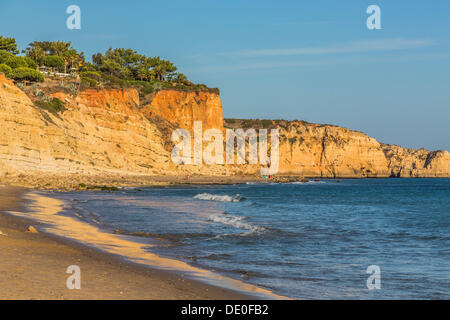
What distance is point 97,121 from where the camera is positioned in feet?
200

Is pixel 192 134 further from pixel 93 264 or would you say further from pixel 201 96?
pixel 93 264

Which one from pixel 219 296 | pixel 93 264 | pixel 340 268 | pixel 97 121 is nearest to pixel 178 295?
pixel 219 296

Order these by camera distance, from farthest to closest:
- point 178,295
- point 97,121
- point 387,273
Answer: point 97,121 < point 387,273 < point 178,295

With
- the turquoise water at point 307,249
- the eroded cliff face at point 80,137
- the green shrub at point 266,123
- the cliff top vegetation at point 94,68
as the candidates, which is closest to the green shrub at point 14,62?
the cliff top vegetation at point 94,68

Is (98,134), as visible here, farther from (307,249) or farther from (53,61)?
(307,249)

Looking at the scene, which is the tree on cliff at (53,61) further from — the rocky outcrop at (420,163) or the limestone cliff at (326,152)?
the rocky outcrop at (420,163)

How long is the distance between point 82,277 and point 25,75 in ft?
196

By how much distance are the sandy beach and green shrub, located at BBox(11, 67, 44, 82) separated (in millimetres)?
54895

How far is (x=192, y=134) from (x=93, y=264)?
74.6 m

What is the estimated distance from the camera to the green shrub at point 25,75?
60.8 meters

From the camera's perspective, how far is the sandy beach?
688cm

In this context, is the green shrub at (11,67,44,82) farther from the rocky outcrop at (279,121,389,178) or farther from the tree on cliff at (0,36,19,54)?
the rocky outcrop at (279,121,389,178)

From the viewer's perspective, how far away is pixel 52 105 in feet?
183

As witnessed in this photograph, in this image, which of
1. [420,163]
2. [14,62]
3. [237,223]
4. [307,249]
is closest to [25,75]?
[14,62]
